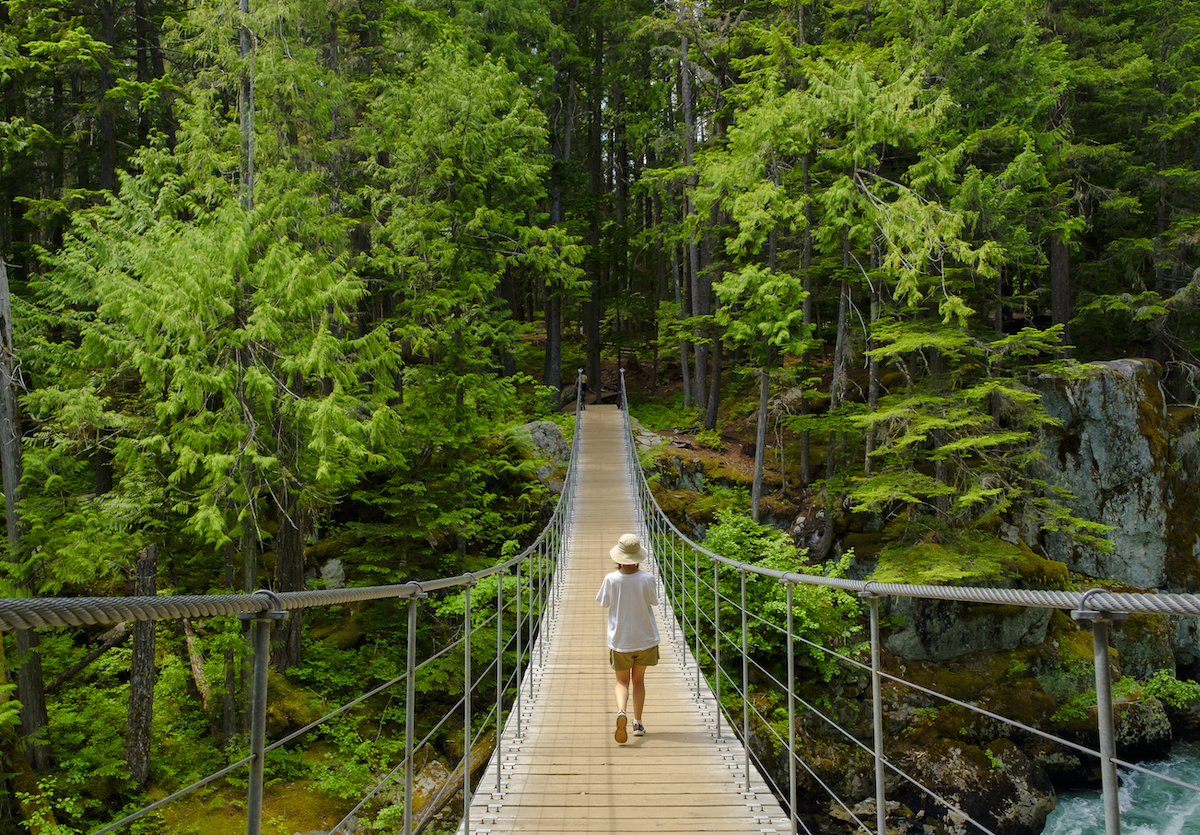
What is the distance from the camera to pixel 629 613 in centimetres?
420

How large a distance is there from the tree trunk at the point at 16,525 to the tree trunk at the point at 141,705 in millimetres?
888

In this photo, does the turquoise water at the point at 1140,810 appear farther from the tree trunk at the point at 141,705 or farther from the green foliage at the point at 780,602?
the tree trunk at the point at 141,705

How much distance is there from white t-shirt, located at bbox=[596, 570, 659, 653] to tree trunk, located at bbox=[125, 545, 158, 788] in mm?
5730

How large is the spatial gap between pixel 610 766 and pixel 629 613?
31.8 inches

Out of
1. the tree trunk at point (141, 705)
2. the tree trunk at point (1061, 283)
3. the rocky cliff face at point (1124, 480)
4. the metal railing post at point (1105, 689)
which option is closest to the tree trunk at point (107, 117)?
the tree trunk at point (141, 705)

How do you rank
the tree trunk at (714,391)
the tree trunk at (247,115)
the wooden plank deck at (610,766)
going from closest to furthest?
the wooden plank deck at (610,766) → the tree trunk at (247,115) → the tree trunk at (714,391)

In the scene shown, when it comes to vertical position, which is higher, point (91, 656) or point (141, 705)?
point (91, 656)

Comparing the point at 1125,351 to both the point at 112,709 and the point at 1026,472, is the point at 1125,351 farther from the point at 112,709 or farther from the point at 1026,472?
the point at 112,709

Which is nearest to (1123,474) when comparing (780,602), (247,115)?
(780,602)

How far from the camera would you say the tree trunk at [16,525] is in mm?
7465

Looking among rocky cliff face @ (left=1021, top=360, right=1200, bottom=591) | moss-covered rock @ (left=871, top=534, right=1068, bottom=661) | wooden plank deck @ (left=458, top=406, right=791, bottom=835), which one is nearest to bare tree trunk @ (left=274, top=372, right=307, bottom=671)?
wooden plank deck @ (left=458, top=406, right=791, bottom=835)

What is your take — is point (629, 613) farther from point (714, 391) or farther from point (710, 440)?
point (714, 391)

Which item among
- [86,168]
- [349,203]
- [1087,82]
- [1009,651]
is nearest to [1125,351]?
[1087,82]

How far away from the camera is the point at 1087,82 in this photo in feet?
47.5
